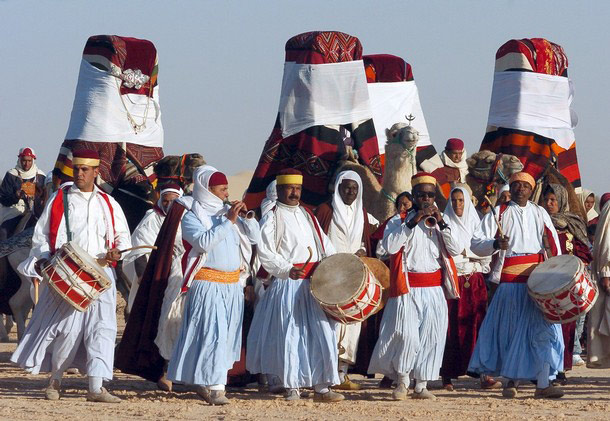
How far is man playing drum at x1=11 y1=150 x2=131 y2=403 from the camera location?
1063 centimetres

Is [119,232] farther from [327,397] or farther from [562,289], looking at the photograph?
[562,289]

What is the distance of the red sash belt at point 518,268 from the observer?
1161 centimetres

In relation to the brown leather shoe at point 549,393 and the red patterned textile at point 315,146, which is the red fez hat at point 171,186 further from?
the brown leather shoe at point 549,393

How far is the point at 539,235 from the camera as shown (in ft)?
38.5

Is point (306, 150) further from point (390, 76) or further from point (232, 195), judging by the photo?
point (232, 195)

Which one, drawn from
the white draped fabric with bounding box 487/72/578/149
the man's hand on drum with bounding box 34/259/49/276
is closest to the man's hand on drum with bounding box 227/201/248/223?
the man's hand on drum with bounding box 34/259/49/276

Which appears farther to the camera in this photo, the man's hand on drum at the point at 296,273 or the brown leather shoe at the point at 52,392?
the man's hand on drum at the point at 296,273

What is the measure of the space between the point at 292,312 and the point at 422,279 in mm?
1060

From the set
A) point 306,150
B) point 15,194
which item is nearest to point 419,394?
point 306,150

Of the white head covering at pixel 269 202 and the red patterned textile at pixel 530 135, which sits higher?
the red patterned textile at pixel 530 135

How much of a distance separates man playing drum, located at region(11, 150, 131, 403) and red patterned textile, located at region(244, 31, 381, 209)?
583 cm

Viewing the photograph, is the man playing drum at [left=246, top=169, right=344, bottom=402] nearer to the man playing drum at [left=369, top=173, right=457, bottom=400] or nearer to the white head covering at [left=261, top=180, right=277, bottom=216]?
the white head covering at [left=261, top=180, right=277, bottom=216]

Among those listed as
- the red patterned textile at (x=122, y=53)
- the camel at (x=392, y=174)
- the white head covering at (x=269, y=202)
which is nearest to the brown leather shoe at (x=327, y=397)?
the white head covering at (x=269, y=202)

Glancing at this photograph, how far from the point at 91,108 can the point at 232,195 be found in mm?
48993
